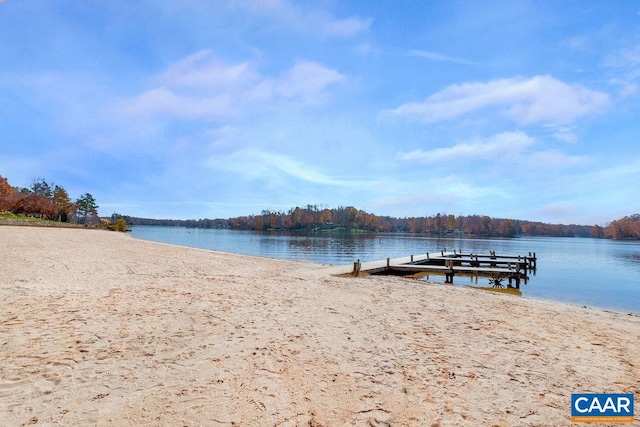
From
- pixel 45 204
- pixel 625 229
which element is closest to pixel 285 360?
pixel 45 204

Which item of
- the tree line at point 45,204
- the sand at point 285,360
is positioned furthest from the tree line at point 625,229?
the tree line at point 45,204

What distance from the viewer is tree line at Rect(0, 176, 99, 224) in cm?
8276

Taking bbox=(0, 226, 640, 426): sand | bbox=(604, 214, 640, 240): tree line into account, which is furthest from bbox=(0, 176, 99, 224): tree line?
bbox=(604, 214, 640, 240): tree line

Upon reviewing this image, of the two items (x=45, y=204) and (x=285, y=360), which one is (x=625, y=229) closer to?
(x=285, y=360)

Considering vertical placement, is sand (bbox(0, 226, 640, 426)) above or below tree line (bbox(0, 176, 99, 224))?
below

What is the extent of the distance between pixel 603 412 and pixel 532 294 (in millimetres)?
21043

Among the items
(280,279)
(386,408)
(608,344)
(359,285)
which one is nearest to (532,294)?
(359,285)

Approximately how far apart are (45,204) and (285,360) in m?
113

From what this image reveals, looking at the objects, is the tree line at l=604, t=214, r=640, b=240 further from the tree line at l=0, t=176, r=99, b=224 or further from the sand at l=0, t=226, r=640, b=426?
the tree line at l=0, t=176, r=99, b=224

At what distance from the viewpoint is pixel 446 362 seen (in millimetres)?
6852

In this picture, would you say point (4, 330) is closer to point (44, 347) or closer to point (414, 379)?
point (44, 347)

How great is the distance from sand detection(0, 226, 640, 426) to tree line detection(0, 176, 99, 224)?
3850 inches

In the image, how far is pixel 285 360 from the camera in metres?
6.55

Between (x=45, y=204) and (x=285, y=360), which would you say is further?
(x=45, y=204)
